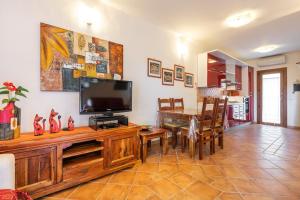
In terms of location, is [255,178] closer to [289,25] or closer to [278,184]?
[278,184]

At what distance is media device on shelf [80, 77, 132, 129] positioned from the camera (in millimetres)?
2086

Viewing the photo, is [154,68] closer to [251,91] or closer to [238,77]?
[238,77]

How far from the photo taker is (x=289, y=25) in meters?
3.39

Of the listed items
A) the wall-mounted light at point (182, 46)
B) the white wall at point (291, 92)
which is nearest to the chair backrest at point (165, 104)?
Answer: the wall-mounted light at point (182, 46)

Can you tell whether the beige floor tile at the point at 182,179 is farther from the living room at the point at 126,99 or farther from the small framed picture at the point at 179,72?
the small framed picture at the point at 179,72

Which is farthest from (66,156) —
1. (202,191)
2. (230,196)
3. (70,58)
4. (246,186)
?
(246,186)

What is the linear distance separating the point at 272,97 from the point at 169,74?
4628mm

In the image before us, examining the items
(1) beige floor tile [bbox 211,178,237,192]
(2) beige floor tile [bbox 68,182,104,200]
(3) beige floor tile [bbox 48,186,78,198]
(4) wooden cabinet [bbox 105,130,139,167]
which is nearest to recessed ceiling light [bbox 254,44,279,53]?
(1) beige floor tile [bbox 211,178,237,192]

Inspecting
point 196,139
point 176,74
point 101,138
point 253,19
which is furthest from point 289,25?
point 101,138

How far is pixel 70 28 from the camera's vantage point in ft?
7.47

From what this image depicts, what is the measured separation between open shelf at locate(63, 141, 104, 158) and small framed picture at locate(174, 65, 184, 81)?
8.24 ft

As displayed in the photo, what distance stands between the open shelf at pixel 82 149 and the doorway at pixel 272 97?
252 inches

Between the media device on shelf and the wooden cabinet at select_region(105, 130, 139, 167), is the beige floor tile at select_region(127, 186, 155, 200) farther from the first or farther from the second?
the media device on shelf

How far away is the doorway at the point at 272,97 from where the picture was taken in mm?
5551
